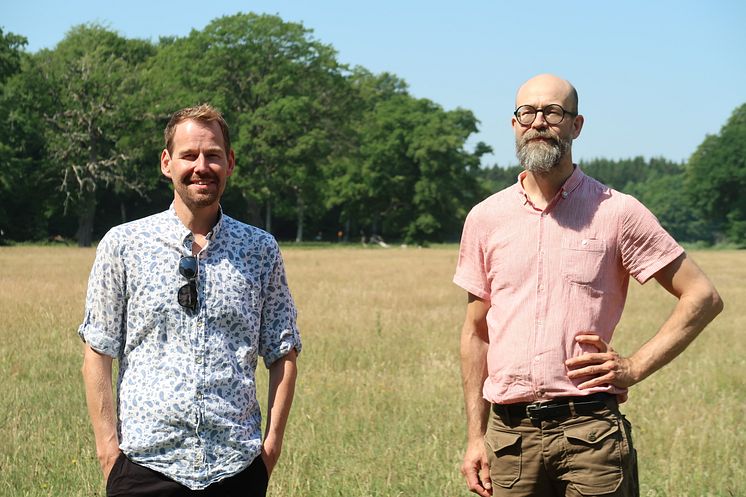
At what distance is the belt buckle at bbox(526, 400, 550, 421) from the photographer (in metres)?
3.52

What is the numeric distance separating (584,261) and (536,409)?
57cm

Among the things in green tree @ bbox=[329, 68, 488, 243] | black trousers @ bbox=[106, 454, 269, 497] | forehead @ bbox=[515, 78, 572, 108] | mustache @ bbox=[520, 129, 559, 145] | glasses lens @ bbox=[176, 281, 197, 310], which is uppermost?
green tree @ bbox=[329, 68, 488, 243]

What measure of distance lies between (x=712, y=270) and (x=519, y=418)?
3334cm

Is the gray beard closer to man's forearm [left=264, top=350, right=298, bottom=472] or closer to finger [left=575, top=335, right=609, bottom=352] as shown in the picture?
finger [left=575, top=335, right=609, bottom=352]

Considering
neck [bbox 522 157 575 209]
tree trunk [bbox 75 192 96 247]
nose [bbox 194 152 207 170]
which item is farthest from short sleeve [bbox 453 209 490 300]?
tree trunk [bbox 75 192 96 247]

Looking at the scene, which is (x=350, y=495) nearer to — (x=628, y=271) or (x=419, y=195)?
(x=628, y=271)

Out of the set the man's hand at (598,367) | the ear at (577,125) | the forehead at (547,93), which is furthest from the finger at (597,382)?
the forehead at (547,93)

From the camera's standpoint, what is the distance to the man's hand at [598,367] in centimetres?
344

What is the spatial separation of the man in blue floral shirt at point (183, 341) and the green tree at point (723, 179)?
87032mm

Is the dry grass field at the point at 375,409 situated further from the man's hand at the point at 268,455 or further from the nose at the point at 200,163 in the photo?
the nose at the point at 200,163

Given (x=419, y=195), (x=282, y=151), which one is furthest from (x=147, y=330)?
(x=419, y=195)

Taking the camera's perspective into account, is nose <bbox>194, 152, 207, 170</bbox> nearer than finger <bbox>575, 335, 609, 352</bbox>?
Yes

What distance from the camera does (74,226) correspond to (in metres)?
62.0

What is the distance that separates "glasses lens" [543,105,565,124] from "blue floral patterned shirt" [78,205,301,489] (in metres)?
1.21
